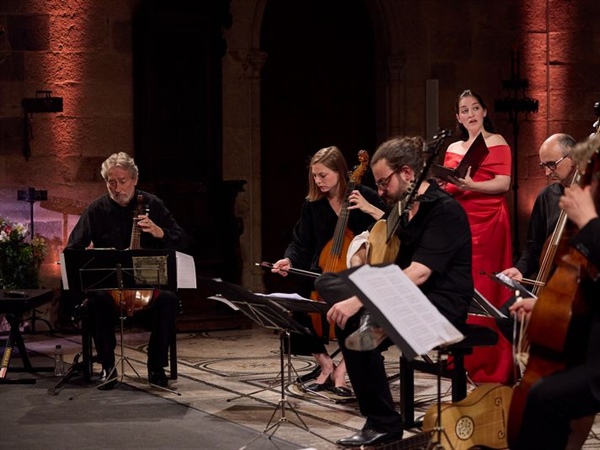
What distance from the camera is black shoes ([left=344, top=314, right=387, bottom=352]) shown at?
509 cm

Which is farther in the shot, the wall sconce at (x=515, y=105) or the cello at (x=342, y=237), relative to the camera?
the wall sconce at (x=515, y=105)

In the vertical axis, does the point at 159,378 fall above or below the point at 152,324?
below

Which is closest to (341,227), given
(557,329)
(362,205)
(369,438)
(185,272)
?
(362,205)

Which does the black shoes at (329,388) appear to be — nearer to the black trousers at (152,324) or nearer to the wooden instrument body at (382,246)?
the black trousers at (152,324)

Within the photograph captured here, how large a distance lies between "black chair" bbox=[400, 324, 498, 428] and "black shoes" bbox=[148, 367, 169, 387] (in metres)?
1.84

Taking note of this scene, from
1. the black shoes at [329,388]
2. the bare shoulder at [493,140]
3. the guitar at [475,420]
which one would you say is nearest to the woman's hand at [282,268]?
the black shoes at [329,388]

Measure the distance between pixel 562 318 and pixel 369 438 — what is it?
5.19ft

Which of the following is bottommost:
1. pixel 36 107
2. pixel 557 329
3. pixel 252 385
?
pixel 252 385

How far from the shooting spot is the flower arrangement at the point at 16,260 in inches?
357

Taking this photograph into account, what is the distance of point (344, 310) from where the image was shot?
5.20 meters

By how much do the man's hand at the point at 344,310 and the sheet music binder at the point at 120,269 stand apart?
68.8 inches

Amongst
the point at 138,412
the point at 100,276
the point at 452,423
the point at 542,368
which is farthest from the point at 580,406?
the point at 100,276

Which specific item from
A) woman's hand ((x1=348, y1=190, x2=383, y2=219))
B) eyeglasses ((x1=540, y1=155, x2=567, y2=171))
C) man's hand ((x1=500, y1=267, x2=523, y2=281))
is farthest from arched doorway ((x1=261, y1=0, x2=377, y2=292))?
man's hand ((x1=500, y1=267, x2=523, y2=281))

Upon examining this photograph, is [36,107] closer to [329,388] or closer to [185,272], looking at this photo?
[185,272]
